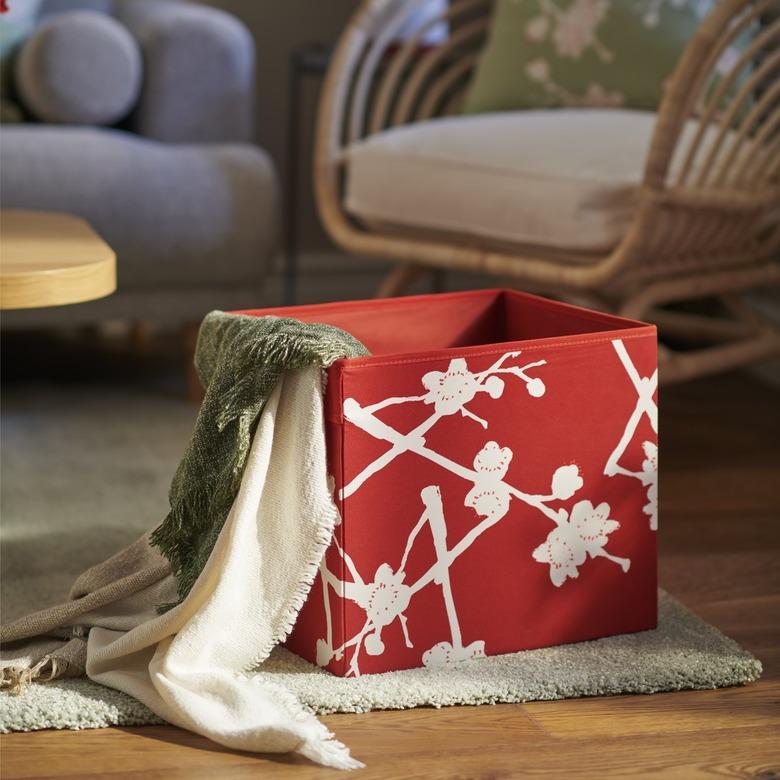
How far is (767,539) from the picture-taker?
1706 millimetres

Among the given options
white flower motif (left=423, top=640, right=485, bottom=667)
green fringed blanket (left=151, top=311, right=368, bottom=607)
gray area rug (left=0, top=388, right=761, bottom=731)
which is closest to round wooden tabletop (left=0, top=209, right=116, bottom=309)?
green fringed blanket (left=151, top=311, right=368, bottom=607)

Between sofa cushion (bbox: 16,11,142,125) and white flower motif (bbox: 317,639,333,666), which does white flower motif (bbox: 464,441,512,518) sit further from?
sofa cushion (bbox: 16,11,142,125)

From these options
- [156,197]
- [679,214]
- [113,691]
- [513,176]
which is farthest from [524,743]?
[156,197]

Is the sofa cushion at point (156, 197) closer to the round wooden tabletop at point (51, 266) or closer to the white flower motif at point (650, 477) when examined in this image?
the round wooden tabletop at point (51, 266)

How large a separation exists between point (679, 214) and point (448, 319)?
2.03 feet

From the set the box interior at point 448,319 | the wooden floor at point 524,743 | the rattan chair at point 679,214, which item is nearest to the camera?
the wooden floor at point 524,743

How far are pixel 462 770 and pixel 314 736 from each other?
0.40 feet

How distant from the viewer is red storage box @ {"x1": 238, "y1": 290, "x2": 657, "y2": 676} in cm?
121

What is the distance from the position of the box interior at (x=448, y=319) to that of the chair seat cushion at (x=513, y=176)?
20.2 inches

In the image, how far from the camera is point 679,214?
77.6 inches

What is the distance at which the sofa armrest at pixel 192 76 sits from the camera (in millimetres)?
2443

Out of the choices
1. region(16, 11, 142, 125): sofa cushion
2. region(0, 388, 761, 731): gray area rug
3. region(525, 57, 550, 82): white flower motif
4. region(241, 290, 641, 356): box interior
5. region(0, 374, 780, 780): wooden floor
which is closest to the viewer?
region(0, 374, 780, 780): wooden floor

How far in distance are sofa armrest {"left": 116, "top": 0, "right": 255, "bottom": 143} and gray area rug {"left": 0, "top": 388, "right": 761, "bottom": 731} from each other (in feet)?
1.93

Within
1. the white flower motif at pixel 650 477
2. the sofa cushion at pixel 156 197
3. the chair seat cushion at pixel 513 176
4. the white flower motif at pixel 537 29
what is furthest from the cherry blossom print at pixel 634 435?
the white flower motif at pixel 537 29
